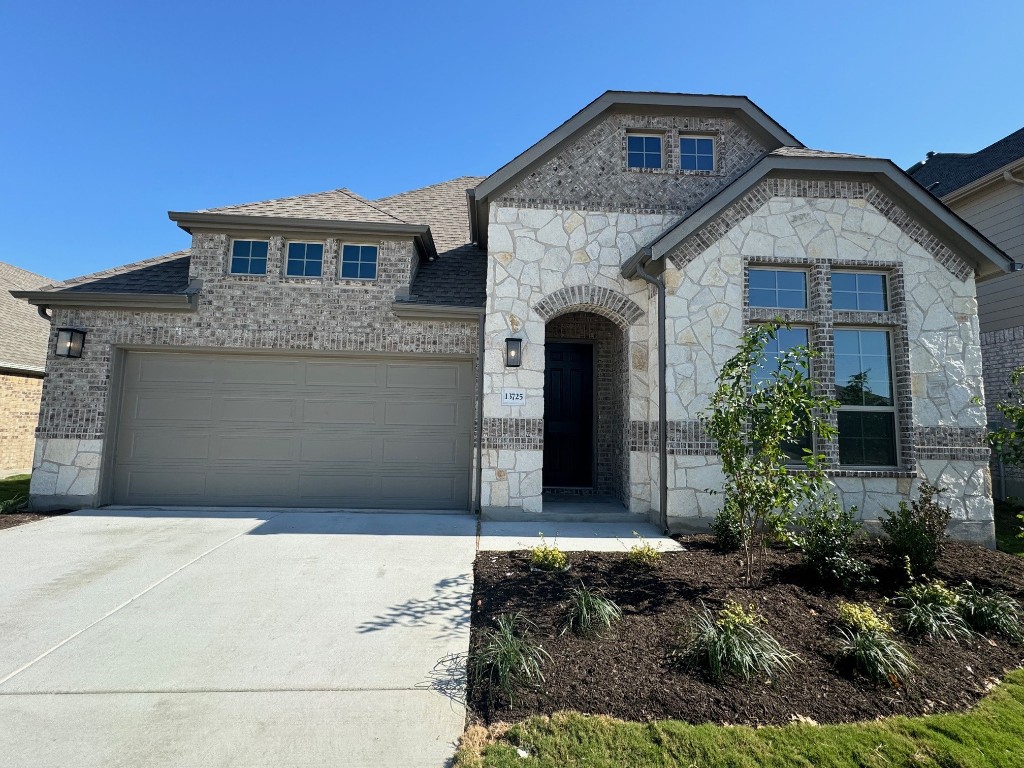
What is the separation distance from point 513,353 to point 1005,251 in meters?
11.1

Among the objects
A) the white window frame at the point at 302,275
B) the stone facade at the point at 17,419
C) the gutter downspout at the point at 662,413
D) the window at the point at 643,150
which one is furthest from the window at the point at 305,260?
the stone facade at the point at 17,419

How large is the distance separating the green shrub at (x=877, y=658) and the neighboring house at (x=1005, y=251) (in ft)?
29.8

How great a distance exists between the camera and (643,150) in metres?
8.66

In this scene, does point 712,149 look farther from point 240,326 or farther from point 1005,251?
point 240,326

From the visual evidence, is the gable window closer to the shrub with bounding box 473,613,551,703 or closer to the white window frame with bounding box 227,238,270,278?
the white window frame with bounding box 227,238,270,278

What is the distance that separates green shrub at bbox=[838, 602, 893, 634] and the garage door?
5.40 metres

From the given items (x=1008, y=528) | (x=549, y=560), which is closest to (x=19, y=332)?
(x=549, y=560)

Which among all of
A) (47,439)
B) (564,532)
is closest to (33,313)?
(47,439)

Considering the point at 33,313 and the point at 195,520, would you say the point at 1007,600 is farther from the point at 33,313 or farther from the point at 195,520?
the point at 33,313

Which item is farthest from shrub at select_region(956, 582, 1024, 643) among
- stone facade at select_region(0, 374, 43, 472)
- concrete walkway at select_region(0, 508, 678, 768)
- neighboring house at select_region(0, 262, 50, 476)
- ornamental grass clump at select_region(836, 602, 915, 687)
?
stone facade at select_region(0, 374, 43, 472)

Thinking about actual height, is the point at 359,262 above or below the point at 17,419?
above

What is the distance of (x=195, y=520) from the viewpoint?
23.7 ft

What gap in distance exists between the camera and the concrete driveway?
2.67 meters

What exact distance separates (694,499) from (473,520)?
3180 millimetres
